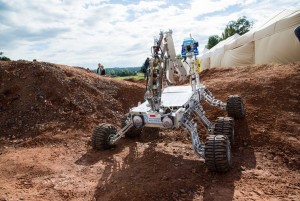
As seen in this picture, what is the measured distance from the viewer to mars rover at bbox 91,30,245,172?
19.1 feet

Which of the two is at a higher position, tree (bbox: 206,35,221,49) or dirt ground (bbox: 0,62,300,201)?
tree (bbox: 206,35,221,49)

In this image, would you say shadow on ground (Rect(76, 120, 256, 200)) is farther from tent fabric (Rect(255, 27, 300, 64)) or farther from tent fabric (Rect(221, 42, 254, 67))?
tent fabric (Rect(221, 42, 254, 67))

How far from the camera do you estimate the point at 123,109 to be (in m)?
12.2

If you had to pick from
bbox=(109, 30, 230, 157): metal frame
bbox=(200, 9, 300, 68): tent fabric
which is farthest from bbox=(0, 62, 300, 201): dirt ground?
bbox=(200, 9, 300, 68): tent fabric

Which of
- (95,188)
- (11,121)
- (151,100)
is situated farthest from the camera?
(11,121)

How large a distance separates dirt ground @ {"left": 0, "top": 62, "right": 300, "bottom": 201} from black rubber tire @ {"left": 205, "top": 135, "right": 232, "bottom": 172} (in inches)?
8.5

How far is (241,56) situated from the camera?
2127 cm

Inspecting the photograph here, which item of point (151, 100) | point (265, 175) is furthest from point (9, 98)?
point (265, 175)

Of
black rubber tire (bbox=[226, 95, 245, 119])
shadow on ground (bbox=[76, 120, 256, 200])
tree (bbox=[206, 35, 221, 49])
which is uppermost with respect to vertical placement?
tree (bbox=[206, 35, 221, 49])

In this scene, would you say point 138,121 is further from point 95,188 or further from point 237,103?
point 237,103

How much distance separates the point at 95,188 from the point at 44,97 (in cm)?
648

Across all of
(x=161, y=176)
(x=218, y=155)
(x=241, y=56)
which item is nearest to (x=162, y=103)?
(x=161, y=176)

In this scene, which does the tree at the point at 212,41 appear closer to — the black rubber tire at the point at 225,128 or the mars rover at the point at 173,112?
the mars rover at the point at 173,112

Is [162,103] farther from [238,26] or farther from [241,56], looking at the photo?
[238,26]
